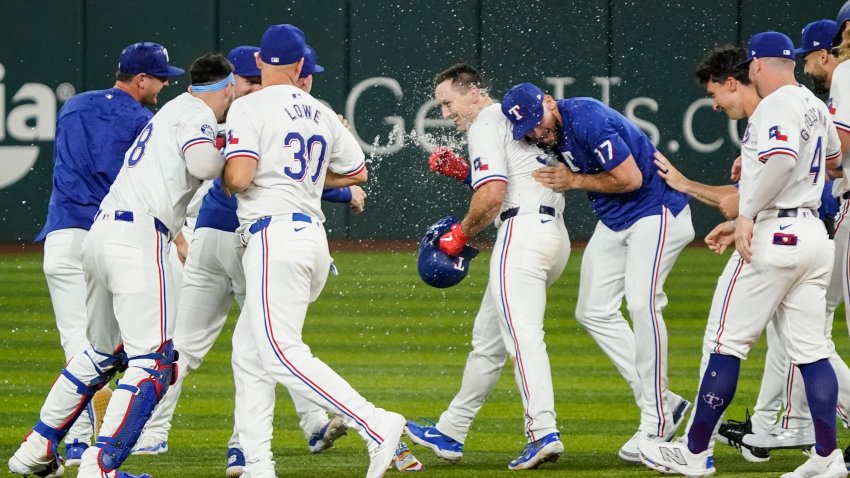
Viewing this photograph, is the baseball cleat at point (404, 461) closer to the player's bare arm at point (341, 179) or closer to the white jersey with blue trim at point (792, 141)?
the player's bare arm at point (341, 179)

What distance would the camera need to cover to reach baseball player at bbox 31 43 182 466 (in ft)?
19.3

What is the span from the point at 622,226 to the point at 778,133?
124cm

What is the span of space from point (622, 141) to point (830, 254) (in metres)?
1.13

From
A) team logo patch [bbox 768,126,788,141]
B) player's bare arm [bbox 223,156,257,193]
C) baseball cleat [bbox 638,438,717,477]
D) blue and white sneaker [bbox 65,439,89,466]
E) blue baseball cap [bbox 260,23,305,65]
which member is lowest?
blue and white sneaker [bbox 65,439,89,466]

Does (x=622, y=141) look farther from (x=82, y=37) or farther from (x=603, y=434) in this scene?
(x=82, y=37)

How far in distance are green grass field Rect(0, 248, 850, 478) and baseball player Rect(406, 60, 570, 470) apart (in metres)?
0.18

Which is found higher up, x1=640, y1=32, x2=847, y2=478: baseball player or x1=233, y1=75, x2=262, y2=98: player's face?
x1=233, y1=75, x2=262, y2=98: player's face

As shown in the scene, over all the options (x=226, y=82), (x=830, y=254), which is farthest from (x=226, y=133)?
(x=830, y=254)

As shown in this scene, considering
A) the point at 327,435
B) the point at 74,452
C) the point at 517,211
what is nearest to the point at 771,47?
the point at 517,211

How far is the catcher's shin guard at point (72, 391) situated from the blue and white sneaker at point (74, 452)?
1.94 feet

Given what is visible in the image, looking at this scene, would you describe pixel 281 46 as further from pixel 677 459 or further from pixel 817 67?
pixel 817 67

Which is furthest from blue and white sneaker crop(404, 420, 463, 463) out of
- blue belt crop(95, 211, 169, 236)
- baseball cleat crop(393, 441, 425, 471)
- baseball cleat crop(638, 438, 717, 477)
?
blue belt crop(95, 211, 169, 236)

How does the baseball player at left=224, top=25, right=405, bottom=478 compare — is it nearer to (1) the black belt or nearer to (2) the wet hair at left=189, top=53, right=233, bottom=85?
(2) the wet hair at left=189, top=53, right=233, bottom=85

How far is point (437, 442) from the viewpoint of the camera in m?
6.00
